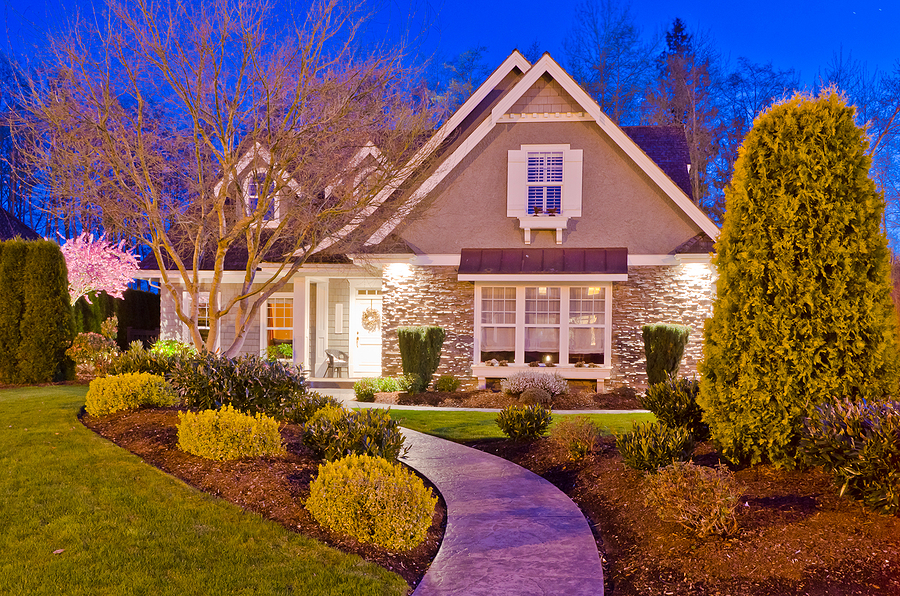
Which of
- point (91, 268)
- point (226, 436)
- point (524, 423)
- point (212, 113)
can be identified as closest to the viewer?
point (226, 436)

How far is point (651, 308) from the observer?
44.5ft

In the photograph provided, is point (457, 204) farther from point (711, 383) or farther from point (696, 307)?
point (711, 383)

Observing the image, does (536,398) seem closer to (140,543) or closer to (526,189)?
(526,189)

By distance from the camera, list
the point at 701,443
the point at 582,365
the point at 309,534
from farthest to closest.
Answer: the point at 582,365
the point at 701,443
the point at 309,534

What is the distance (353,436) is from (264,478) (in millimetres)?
883

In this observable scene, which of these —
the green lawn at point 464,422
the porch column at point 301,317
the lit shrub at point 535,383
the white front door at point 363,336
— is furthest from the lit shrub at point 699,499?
the white front door at point 363,336

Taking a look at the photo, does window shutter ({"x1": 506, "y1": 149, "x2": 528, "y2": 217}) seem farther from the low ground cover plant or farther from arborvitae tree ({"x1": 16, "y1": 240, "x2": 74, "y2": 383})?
Result: arborvitae tree ({"x1": 16, "y1": 240, "x2": 74, "y2": 383})

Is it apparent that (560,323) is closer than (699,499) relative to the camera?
No

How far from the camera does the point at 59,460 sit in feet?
18.9

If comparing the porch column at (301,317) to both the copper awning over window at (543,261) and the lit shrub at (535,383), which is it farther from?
the lit shrub at (535,383)

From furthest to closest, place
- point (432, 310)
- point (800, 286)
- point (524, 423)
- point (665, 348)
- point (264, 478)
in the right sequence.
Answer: point (432, 310) → point (665, 348) → point (524, 423) → point (264, 478) → point (800, 286)

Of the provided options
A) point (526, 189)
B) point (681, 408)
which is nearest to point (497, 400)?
point (526, 189)

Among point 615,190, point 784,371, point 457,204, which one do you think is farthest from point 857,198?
point 457,204

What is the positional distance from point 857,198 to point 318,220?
20.7 ft
